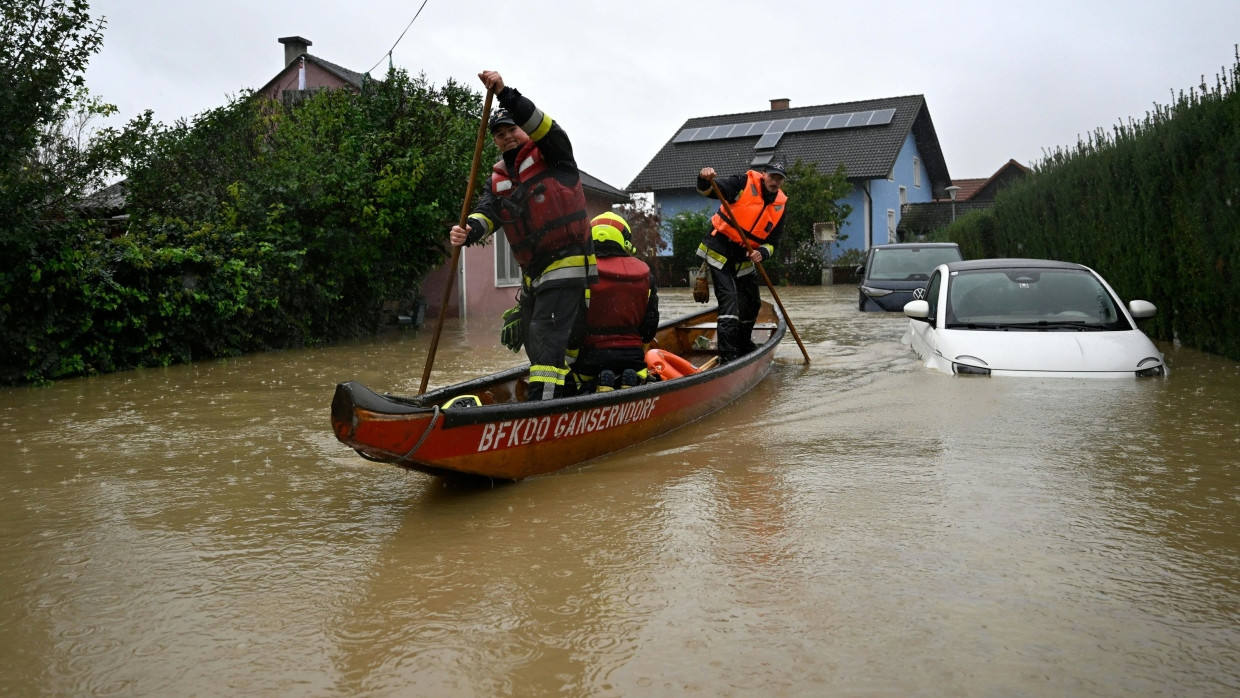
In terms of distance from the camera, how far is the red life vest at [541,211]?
6.55 m

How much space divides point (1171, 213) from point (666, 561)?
967cm

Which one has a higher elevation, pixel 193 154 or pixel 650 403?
pixel 193 154

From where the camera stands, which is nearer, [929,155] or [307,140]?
[307,140]

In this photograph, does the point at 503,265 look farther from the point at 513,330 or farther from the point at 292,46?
the point at 513,330

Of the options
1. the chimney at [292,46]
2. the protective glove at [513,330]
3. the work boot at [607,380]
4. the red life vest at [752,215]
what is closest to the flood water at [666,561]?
the work boot at [607,380]

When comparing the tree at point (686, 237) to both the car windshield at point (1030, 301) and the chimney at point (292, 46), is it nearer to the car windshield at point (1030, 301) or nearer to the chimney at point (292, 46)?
the chimney at point (292, 46)

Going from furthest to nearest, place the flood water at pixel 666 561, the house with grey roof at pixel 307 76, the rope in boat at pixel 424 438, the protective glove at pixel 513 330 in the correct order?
the house with grey roof at pixel 307 76 < the protective glove at pixel 513 330 < the rope in boat at pixel 424 438 < the flood water at pixel 666 561

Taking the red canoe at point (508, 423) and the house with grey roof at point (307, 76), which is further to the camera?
the house with grey roof at point (307, 76)

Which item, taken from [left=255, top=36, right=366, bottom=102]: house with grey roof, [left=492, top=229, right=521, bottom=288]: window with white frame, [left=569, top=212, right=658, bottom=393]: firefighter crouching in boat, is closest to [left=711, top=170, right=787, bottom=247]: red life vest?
[left=569, top=212, right=658, bottom=393]: firefighter crouching in boat

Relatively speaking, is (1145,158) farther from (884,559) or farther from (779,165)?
(884,559)

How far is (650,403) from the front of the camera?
22.9ft

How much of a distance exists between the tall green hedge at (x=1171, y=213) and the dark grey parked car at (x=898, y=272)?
3.26 metres

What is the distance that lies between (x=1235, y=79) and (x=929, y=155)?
4279 centimetres

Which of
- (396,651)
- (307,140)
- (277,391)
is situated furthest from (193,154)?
(396,651)
